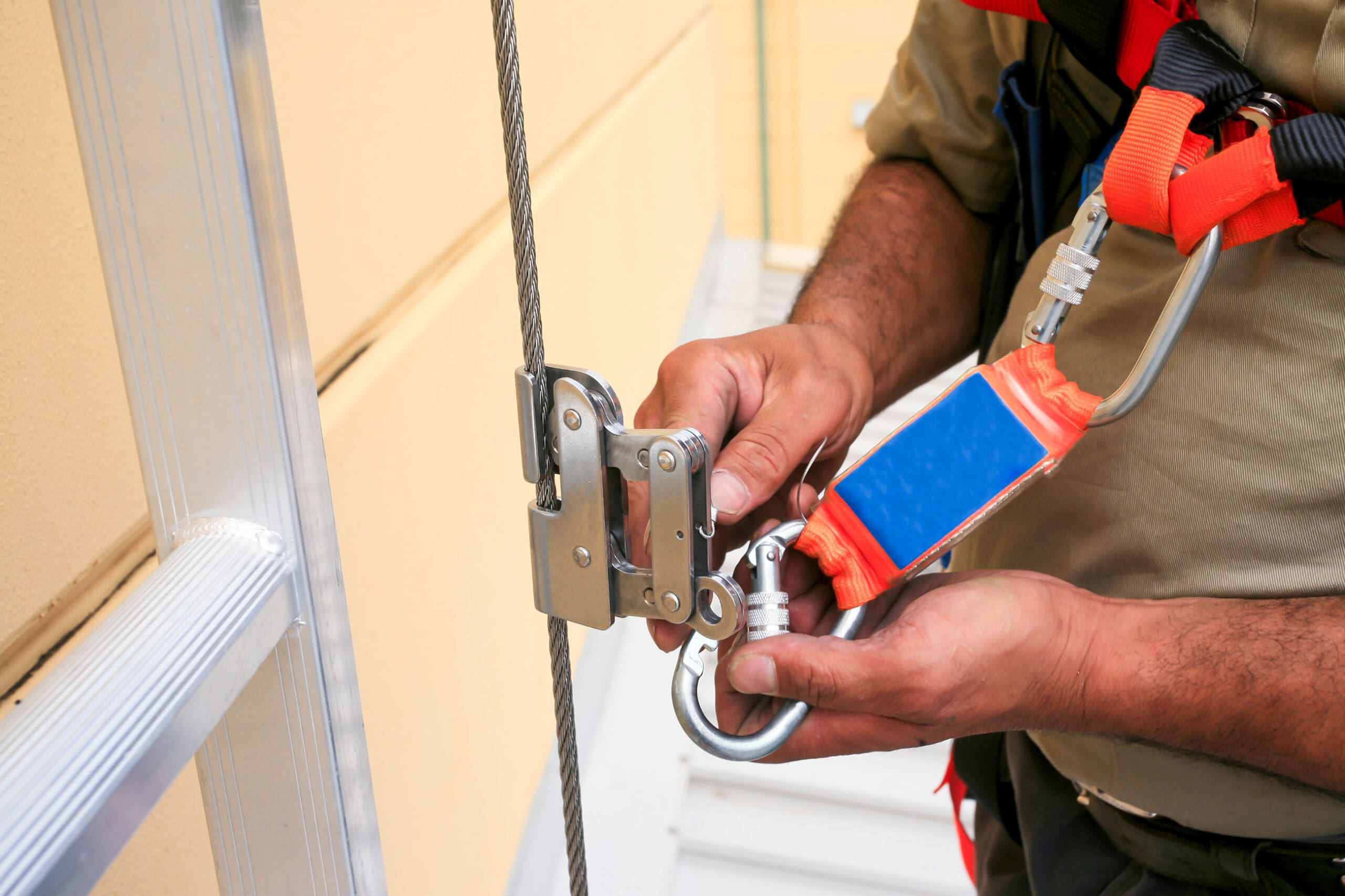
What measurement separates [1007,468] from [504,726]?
2.16 ft

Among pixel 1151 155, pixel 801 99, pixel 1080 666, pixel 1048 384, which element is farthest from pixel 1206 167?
pixel 801 99

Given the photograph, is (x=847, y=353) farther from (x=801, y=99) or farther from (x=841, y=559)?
(x=801, y=99)

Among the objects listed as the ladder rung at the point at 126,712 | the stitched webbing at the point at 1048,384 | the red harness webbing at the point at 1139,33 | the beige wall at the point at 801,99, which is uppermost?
the red harness webbing at the point at 1139,33

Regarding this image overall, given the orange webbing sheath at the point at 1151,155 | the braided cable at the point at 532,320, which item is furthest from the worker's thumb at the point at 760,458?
the orange webbing sheath at the point at 1151,155

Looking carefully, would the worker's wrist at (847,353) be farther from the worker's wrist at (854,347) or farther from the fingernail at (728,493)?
the fingernail at (728,493)

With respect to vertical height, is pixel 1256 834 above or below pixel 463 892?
above

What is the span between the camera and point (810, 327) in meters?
0.76

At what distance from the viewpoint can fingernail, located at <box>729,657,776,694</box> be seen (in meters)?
0.53

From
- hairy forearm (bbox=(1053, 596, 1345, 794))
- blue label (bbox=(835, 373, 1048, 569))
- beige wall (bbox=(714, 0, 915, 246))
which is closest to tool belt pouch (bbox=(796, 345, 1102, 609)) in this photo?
blue label (bbox=(835, 373, 1048, 569))

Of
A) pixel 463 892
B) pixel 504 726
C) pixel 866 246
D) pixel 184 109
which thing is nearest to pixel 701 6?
pixel 866 246

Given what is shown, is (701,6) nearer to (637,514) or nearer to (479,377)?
(479,377)

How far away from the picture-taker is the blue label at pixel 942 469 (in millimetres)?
541

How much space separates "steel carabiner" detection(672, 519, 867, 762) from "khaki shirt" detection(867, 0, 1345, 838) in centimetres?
21

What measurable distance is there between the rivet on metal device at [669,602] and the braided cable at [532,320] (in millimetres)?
58
